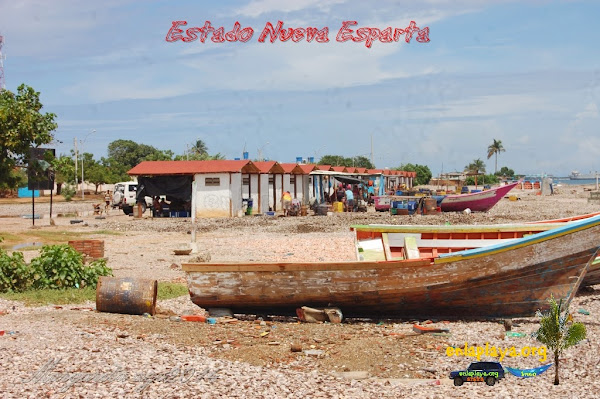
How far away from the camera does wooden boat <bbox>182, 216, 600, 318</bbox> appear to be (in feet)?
36.2

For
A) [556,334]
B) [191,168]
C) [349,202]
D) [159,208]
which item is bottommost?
[556,334]

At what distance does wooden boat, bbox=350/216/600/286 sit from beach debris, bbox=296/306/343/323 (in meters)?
2.91

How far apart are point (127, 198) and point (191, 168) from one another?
26.7 ft

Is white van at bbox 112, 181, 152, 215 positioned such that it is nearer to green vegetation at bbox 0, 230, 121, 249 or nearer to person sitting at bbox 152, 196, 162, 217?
person sitting at bbox 152, 196, 162, 217

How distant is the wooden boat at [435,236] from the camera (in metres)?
14.0

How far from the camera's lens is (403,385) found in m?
7.92

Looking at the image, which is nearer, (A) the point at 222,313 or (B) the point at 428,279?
(B) the point at 428,279

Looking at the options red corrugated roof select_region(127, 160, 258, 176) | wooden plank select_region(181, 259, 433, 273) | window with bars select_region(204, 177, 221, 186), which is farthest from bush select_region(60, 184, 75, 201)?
wooden plank select_region(181, 259, 433, 273)

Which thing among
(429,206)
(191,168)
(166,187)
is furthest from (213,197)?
(429,206)

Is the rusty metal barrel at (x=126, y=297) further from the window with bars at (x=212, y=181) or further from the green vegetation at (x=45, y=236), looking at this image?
the window with bars at (x=212, y=181)

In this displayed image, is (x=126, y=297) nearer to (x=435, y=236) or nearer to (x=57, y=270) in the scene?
(x=57, y=270)

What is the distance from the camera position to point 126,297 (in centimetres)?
1108

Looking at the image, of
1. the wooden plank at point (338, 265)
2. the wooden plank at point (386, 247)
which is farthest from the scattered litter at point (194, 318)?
the wooden plank at point (386, 247)

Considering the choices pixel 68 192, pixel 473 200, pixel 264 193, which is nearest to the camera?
pixel 473 200
